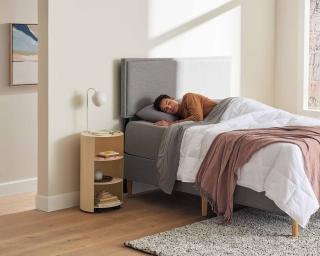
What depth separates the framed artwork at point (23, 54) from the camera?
582cm

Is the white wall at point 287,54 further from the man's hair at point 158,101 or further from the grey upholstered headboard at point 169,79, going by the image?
the man's hair at point 158,101

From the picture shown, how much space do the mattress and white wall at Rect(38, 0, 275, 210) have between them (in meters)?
0.18

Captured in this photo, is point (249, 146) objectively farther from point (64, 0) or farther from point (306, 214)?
point (64, 0)

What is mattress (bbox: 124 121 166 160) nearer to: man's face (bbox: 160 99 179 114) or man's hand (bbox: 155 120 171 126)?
man's hand (bbox: 155 120 171 126)

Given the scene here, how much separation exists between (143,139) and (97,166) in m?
0.43

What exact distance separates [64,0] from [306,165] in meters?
2.21

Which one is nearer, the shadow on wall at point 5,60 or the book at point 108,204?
the book at point 108,204

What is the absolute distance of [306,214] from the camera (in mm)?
4535

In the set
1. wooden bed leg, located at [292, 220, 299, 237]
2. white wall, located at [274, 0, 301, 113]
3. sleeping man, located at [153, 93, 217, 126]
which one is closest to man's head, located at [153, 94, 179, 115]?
sleeping man, located at [153, 93, 217, 126]

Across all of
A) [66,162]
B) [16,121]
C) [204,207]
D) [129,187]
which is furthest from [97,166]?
[204,207]

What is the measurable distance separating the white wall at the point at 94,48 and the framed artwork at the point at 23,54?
0.63 metres

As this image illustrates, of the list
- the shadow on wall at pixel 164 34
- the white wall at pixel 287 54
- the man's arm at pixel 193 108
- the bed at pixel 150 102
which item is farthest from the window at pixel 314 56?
the man's arm at pixel 193 108

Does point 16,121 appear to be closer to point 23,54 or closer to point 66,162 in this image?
point 23,54

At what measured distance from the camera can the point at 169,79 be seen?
6.12m
